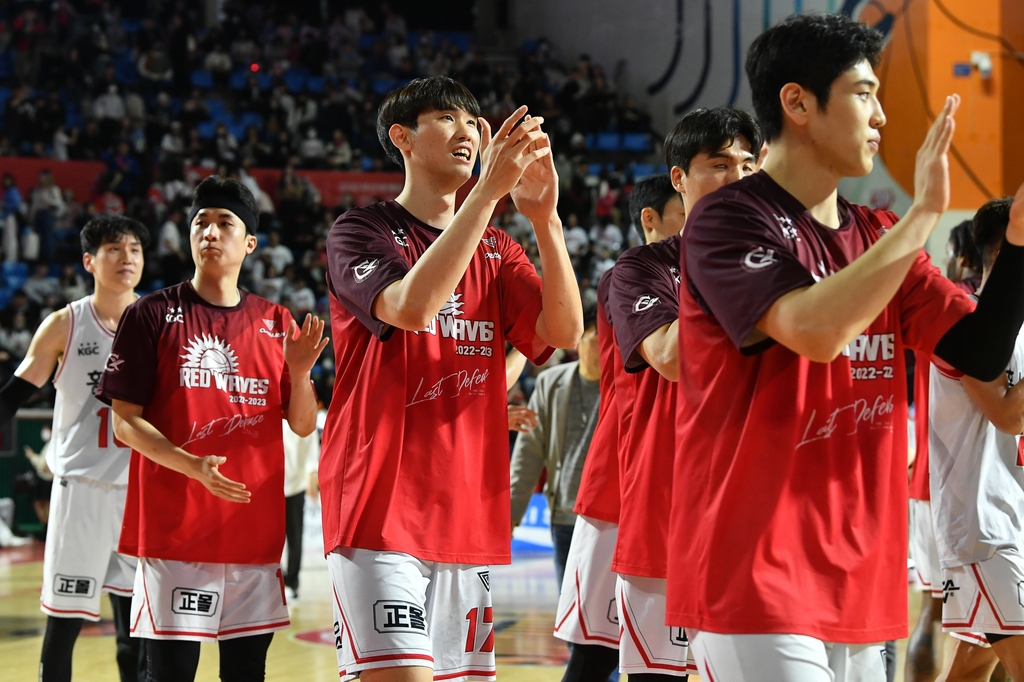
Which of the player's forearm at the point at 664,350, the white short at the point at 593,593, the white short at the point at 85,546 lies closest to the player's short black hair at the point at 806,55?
the player's forearm at the point at 664,350

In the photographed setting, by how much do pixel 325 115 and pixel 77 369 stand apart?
16.6 meters

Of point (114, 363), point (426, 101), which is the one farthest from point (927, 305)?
point (114, 363)

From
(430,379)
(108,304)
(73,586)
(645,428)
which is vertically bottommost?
(73,586)

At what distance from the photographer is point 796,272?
2299 mm

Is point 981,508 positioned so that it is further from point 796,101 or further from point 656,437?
point 796,101

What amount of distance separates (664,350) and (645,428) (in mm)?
533

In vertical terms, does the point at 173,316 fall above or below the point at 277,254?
below

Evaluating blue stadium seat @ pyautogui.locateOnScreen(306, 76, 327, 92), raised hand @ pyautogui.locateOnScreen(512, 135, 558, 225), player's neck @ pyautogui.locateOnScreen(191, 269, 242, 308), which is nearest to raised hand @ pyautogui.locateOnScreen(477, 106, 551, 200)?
raised hand @ pyautogui.locateOnScreen(512, 135, 558, 225)

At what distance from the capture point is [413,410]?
3.51 meters

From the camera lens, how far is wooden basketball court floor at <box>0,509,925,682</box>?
6.96 meters

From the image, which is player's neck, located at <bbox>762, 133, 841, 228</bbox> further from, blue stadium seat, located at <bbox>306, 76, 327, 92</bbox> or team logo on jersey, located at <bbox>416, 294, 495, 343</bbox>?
blue stadium seat, located at <bbox>306, 76, 327, 92</bbox>

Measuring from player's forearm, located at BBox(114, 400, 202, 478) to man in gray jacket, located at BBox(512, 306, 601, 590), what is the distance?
2144 millimetres

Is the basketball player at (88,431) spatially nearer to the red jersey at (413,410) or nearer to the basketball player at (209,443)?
the basketball player at (209,443)

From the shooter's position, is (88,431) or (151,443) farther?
(88,431)
